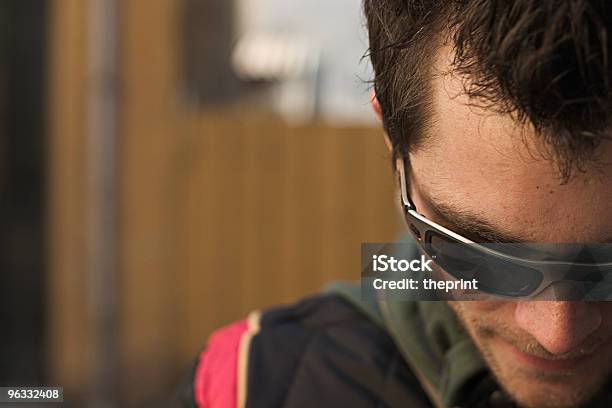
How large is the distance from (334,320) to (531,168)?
1.68 ft

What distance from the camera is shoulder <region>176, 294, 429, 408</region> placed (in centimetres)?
118

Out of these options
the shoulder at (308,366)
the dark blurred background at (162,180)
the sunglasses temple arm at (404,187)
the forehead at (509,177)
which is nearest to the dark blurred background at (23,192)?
the dark blurred background at (162,180)

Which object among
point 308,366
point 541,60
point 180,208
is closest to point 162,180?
point 180,208

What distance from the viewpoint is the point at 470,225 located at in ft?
3.01

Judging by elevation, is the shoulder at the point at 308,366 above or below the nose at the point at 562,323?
below

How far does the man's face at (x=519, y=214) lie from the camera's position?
2.79 feet

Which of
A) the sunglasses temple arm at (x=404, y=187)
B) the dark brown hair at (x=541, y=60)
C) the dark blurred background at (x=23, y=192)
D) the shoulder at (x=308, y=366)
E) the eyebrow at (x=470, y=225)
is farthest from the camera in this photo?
the dark blurred background at (x=23, y=192)

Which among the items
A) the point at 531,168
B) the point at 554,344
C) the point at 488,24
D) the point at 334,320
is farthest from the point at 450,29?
the point at 334,320

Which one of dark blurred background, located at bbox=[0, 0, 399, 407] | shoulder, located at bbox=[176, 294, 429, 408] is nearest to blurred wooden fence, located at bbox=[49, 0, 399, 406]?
dark blurred background, located at bbox=[0, 0, 399, 407]

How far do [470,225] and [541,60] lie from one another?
20 centimetres

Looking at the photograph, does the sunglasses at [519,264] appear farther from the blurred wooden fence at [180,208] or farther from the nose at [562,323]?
the blurred wooden fence at [180,208]

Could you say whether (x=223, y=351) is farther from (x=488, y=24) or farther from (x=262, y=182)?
(x=262, y=182)

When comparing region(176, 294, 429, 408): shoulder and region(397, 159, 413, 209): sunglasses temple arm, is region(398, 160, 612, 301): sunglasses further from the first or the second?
region(176, 294, 429, 408): shoulder

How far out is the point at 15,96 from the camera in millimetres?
3551
